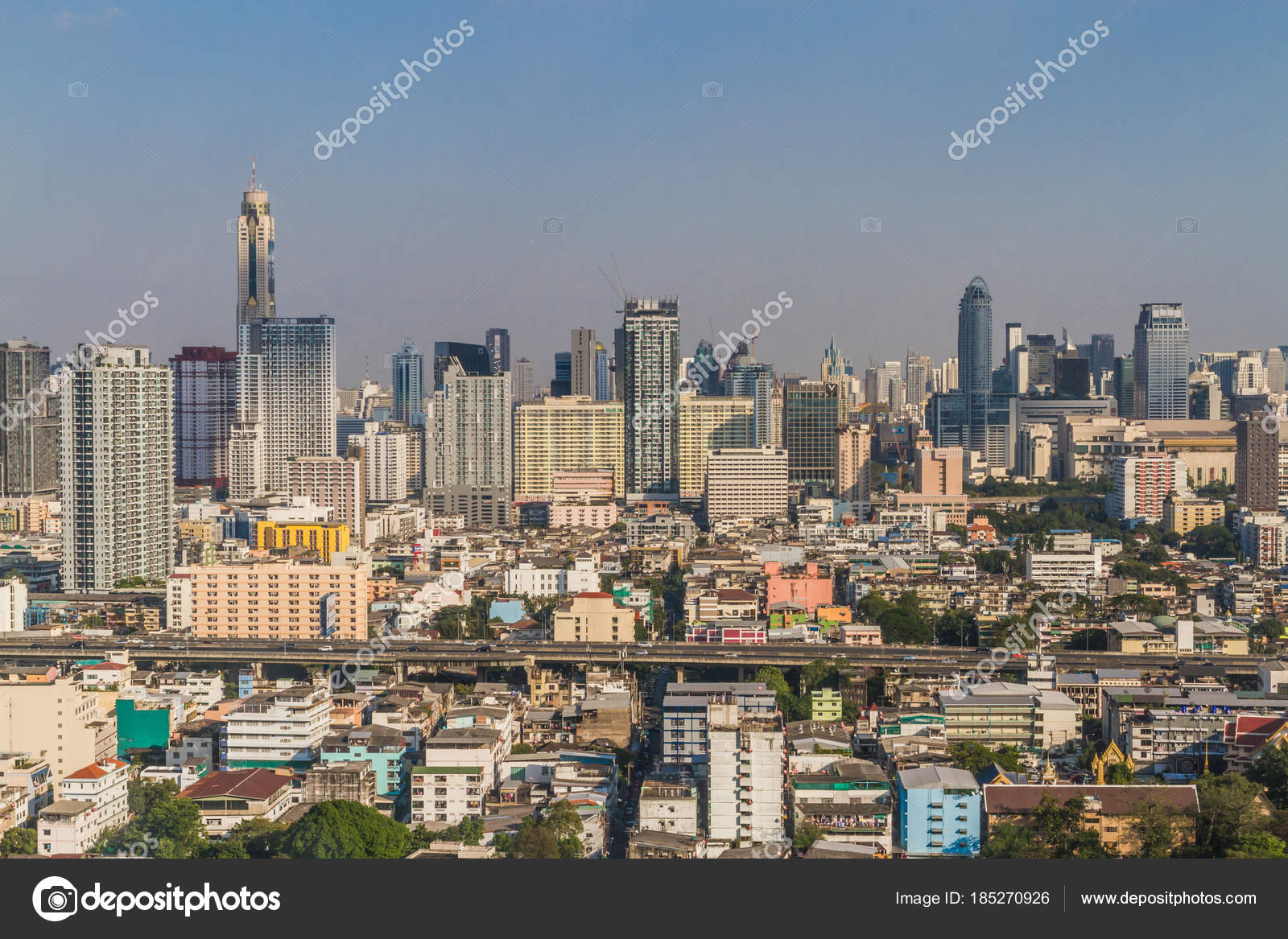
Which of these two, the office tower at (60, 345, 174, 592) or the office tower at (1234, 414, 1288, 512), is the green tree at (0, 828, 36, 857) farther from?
the office tower at (1234, 414, 1288, 512)

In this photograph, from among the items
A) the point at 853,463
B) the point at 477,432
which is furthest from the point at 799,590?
the point at 477,432

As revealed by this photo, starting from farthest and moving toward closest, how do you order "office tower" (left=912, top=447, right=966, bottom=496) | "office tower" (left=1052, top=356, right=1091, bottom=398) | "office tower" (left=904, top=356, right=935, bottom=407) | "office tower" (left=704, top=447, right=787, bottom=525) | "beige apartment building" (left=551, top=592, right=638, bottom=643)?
"office tower" (left=904, top=356, right=935, bottom=407) → "office tower" (left=1052, top=356, right=1091, bottom=398) → "office tower" (left=912, top=447, right=966, bottom=496) → "office tower" (left=704, top=447, right=787, bottom=525) → "beige apartment building" (left=551, top=592, right=638, bottom=643)

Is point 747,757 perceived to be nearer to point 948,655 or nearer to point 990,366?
point 948,655

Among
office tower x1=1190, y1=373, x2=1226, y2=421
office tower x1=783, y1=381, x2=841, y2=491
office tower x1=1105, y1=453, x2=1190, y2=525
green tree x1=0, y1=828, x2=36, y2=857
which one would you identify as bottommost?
green tree x1=0, y1=828, x2=36, y2=857

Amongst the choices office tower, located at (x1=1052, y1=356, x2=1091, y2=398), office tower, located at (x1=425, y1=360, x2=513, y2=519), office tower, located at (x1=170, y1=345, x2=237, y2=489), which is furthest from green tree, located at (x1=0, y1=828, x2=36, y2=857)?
office tower, located at (x1=1052, y1=356, x2=1091, y2=398)

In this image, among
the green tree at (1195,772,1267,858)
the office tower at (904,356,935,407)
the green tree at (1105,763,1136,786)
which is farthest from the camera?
the office tower at (904,356,935,407)

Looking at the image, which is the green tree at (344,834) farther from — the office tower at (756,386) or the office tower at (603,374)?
the office tower at (603,374)

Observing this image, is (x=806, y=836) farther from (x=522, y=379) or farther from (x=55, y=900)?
(x=522, y=379)
